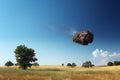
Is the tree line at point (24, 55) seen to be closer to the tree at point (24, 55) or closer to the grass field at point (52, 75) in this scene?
the tree at point (24, 55)

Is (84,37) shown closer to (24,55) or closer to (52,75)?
(52,75)

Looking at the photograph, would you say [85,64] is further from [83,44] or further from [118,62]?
[83,44]

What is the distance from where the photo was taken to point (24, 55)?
8769 centimetres

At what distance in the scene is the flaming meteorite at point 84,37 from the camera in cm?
3456

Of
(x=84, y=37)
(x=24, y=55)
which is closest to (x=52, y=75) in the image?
(x=84, y=37)

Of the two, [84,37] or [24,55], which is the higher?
[24,55]

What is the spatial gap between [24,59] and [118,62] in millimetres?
59130

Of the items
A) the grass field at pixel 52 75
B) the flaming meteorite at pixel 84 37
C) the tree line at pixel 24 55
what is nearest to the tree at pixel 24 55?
the tree line at pixel 24 55

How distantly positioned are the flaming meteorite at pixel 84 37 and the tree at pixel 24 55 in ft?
176

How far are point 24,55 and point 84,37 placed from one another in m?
55.2

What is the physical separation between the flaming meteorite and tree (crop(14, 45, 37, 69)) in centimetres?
5370

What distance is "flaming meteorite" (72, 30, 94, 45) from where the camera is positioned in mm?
34562

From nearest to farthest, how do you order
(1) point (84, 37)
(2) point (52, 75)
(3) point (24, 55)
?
1. (2) point (52, 75)
2. (1) point (84, 37)
3. (3) point (24, 55)

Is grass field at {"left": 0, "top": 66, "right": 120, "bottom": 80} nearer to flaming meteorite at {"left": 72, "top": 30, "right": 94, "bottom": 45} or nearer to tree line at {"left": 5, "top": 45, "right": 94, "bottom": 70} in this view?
flaming meteorite at {"left": 72, "top": 30, "right": 94, "bottom": 45}
